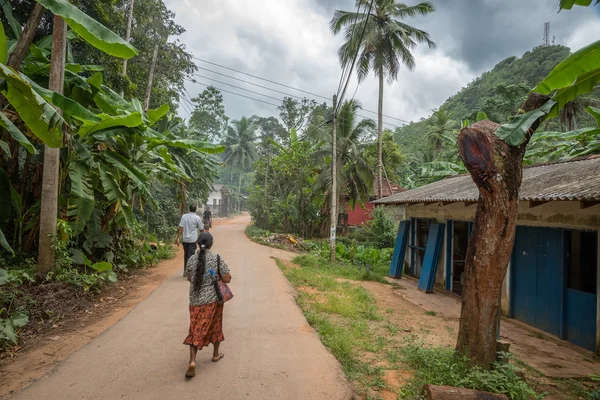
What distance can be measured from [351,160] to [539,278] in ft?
42.6

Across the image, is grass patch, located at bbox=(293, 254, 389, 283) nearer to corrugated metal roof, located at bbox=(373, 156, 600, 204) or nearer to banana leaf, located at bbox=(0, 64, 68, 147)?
corrugated metal roof, located at bbox=(373, 156, 600, 204)

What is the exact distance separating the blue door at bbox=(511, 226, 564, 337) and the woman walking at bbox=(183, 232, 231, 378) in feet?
19.8

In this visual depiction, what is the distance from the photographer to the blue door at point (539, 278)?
6090 millimetres

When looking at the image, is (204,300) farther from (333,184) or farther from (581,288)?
(333,184)

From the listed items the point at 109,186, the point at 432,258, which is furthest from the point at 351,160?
the point at 109,186

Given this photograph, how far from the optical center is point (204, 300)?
12.3 feet

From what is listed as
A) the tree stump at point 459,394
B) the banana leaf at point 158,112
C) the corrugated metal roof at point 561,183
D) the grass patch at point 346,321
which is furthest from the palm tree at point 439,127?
the tree stump at point 459,394

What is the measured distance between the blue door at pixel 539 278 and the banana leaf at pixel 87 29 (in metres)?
8.00

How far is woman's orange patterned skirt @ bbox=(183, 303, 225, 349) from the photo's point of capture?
3660mm

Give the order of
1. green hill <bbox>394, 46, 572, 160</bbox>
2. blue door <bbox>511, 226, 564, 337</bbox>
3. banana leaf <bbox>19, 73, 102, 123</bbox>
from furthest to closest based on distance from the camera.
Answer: green hill <bbox>394, 46, 572, 160</bbox>
blue door <bbox>511, 226, 564, 337</bbox>
banana leaf <bbox>19, 73, 102, 123</bbox>

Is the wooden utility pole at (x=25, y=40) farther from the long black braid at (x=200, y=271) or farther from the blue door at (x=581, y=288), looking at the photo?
the blue door at (x=581, y=288)

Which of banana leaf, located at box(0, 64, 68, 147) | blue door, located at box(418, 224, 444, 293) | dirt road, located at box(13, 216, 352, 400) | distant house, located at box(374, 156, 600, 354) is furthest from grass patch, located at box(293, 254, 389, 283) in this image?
banana leaf, located at box(0, 64, 68, 147)

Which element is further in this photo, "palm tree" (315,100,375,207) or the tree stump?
"palm tree" (315,100,375,207)

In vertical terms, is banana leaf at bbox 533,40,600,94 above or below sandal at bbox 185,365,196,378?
above
